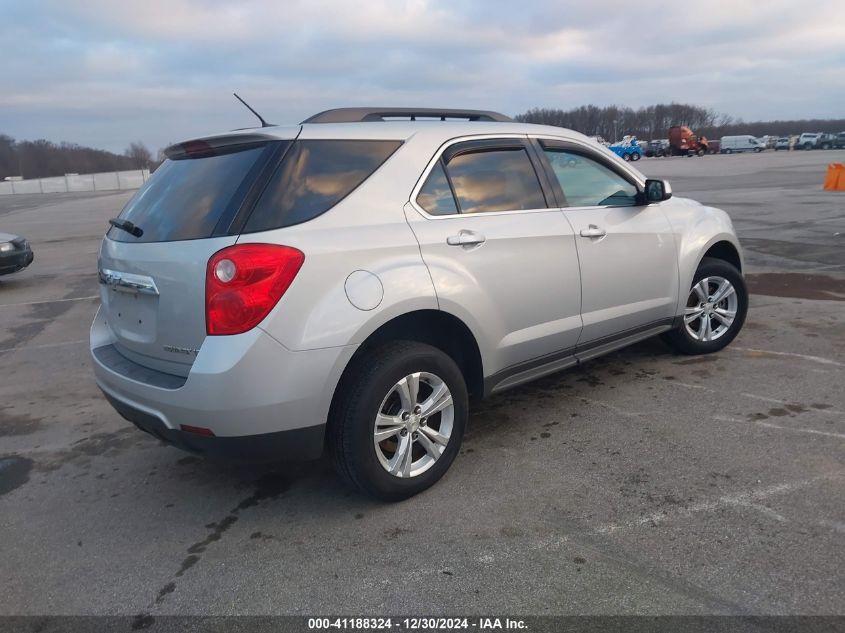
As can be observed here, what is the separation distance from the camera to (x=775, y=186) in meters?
23.0

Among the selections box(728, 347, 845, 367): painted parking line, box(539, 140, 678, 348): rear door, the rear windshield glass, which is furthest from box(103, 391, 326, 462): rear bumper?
box(728, 347, 845, 367): painted parking line

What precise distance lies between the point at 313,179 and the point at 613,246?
6.85 ft

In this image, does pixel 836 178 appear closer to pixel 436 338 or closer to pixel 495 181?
pixel 495 181

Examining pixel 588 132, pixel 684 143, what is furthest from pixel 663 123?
pixel 684 143

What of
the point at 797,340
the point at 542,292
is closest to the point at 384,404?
the point at 542,292

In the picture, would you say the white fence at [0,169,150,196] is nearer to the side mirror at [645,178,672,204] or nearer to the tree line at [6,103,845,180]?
the tree line at [6,103,845,180]

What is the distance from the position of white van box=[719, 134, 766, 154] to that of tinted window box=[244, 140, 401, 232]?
77881 mm

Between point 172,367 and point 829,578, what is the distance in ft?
9.38

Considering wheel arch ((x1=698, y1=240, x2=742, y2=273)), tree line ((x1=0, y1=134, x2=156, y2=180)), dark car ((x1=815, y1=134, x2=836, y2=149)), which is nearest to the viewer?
wheel arch ((x1=698, y1=240, x2=742, y2=273))

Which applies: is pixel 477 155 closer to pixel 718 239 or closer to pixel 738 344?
pixel 718 239

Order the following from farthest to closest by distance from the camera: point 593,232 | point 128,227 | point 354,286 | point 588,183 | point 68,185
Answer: point 68,185 < point 588,183 < point 593,232 < point 128,227 < point 354,286

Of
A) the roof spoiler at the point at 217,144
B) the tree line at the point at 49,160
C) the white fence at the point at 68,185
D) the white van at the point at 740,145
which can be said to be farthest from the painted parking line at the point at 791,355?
the tree line at the point at 49,160

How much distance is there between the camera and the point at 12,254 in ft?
33.9

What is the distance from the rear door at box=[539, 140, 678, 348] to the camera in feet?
13.6
